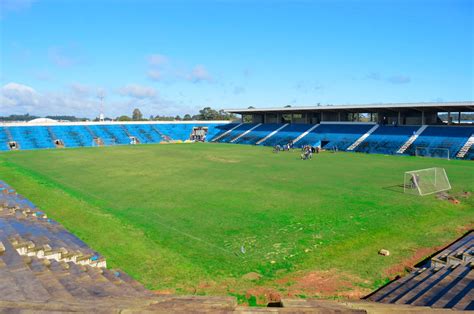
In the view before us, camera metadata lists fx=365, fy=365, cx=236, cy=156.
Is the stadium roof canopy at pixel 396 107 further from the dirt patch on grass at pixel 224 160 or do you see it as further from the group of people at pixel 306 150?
the dirt patch on grass at pixel 224 160

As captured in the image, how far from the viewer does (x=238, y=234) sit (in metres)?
14.5

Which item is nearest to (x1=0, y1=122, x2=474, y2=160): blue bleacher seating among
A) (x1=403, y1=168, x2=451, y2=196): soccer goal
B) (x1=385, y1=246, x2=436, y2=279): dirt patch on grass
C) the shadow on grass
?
(x1=403, y1=168, x2=451, y2=196): soccer goal

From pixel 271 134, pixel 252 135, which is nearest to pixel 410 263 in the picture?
pixel 271 134

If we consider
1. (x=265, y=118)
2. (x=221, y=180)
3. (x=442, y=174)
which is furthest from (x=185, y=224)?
(x=265, y=118)

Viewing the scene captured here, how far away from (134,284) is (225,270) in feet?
9.37

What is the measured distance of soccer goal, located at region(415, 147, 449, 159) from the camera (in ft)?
131

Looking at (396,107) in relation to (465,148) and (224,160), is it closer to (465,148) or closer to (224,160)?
(465,148)

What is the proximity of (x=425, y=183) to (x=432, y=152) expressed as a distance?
20.4m

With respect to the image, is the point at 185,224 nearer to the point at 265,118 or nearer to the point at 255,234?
the point at 255,234

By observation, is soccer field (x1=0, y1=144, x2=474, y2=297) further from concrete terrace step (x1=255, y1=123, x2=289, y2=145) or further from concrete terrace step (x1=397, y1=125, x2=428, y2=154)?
concrete terrace step (x1=255, y1=123, x2=289, y2=145)

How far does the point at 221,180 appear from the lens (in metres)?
26.3

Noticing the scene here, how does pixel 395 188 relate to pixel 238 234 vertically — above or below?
above

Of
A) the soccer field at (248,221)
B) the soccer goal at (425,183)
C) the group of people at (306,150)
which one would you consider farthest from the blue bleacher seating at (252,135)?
the soccer goal at (425,183)

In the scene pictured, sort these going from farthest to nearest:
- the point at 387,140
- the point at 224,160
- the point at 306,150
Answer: the point at 387,140 < the point at 306,150 < the point at 224,160
